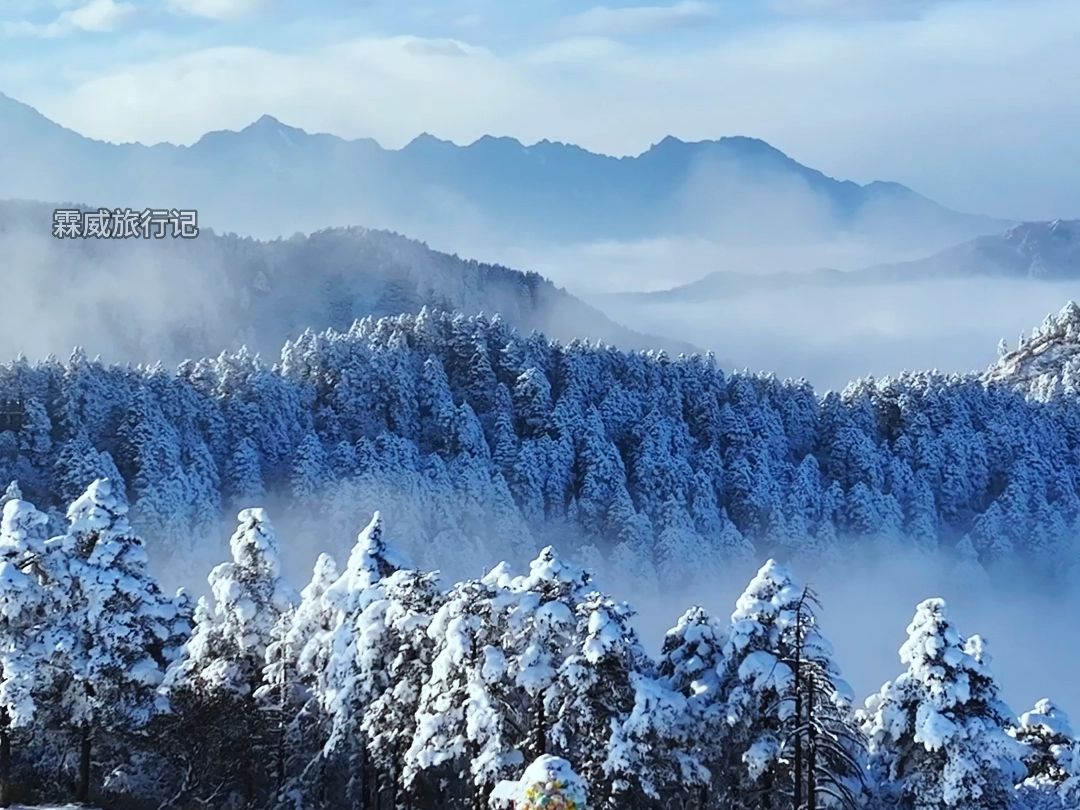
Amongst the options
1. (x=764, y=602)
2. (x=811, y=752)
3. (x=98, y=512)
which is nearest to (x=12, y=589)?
(x=98, y=512)

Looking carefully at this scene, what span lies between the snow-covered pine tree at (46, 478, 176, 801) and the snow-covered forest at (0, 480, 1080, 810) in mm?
68

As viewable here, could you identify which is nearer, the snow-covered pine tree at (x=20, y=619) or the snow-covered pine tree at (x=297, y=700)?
the snow-covered pine tree at (x=20, y=619)

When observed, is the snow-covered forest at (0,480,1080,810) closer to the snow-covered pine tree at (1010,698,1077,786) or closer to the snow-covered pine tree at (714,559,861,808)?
the snow-covered pine tree at (714,559,861,808)

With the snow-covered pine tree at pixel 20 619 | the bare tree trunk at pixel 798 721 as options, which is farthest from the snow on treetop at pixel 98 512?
the bare tree trunk at pixel 798 721

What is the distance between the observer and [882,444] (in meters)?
158

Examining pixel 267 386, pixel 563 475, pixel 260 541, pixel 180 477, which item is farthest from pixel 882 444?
pixel 260 541

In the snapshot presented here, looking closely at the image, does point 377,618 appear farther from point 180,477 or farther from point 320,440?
point 320,440

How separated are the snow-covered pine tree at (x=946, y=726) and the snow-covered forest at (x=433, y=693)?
7cm

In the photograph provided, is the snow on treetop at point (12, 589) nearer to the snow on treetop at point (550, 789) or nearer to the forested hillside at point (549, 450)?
the snow on treetop at point (550, 789)

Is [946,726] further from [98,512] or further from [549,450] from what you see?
[549,450]

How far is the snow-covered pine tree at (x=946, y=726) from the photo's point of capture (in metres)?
38.1

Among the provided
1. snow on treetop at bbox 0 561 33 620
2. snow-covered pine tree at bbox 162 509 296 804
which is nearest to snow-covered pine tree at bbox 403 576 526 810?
snow-covered pine tree at bbox 162 509 296 804

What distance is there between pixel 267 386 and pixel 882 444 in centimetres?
7391

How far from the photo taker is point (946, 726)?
38.0 meters
